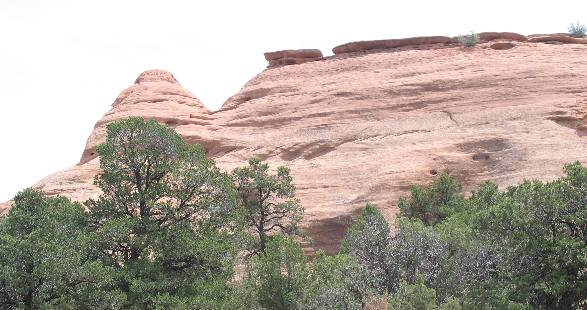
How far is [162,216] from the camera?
21.5 meters

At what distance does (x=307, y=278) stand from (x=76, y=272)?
24.4 ft

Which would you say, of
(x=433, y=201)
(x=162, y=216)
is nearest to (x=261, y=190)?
(x=162, y=216)

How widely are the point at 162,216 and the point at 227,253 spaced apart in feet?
8.92

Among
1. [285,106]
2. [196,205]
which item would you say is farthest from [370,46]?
[196,205]

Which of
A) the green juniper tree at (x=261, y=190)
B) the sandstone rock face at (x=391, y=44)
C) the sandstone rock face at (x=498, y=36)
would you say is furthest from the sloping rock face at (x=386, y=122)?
the green juniper tree at (x=261, y=190)

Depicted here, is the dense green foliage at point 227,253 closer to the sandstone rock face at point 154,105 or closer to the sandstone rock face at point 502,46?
the sandstone rock face at point 154,105

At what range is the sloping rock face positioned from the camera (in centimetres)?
3322

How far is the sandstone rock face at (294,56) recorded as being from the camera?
5184 cm

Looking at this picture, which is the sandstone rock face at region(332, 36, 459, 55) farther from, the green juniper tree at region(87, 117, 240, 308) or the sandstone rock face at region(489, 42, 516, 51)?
the green juniper tree at region(87, 117, 240, 308)

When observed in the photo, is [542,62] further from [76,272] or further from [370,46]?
[76,272]

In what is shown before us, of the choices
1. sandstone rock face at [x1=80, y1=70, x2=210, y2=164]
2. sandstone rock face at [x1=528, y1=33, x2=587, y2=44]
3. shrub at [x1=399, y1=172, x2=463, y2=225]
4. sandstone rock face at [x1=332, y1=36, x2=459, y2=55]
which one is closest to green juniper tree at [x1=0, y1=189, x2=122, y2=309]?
shrub at [x1=399, y1=172, x2=463, y2=225]

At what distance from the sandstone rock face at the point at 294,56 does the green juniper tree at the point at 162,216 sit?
101 feet

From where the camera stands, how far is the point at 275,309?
20078mm

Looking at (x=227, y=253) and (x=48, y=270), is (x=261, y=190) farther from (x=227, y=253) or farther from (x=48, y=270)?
(x=48, y=270)
